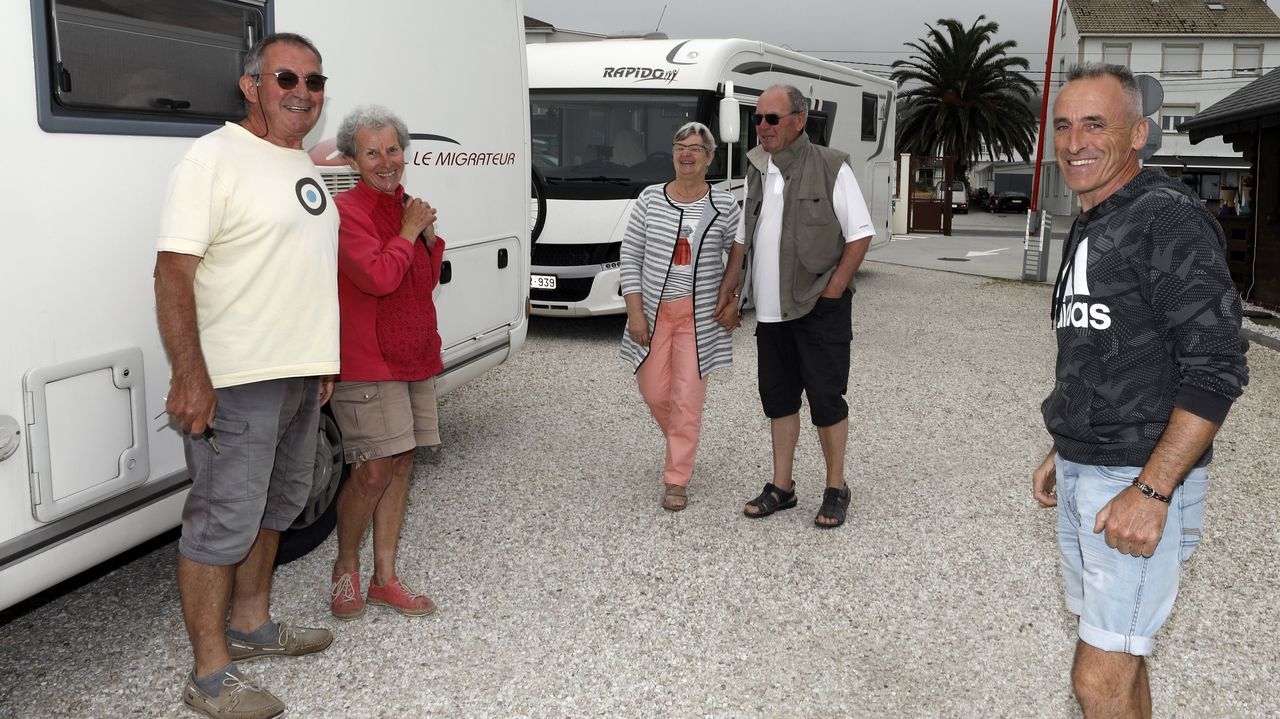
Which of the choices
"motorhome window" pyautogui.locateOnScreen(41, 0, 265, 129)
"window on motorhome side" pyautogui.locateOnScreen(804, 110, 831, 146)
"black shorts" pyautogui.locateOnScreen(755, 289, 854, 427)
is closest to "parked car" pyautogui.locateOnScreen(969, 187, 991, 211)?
"window on motorhome side" pyautogui.locateOnScreen(804, 110, 831, 146)

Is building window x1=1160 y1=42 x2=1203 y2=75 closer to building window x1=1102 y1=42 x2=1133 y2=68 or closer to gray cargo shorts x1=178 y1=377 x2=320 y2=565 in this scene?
building window x1=1102 y1=42 x2=1133 y2=68

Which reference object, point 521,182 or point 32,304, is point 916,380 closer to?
point 521,182

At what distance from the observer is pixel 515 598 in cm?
398

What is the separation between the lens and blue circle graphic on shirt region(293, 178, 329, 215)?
2.89 m

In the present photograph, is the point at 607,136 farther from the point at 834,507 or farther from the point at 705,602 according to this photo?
the point at 705,602

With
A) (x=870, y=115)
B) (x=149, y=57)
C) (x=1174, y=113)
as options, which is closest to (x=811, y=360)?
(x=149, y=57)

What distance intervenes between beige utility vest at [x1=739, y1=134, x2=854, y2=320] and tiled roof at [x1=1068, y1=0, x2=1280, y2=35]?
4513 cm

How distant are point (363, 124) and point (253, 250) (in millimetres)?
702

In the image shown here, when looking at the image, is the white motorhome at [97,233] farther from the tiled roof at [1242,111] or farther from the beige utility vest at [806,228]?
the tiled roof at [1242,111]

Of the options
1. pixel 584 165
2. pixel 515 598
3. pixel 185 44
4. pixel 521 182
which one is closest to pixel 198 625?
pixel 515 598

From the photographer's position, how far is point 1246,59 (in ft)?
149

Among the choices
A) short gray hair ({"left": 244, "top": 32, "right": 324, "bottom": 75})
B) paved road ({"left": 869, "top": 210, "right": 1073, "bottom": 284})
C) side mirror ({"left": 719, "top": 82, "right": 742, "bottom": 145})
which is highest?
side mirror ({"left": 719, "top": 82, "right": 742, "bottom": 145})

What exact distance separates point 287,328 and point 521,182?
9.39 feet

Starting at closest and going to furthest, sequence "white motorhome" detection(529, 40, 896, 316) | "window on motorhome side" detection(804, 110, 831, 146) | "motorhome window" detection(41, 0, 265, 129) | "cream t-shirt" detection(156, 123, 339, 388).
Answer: "cream t-shirt" detection(156, 123, 339, 388), "motorhome window" detection(41, 0, 265, 129), "white motorhome" detection(529, 40, 896, 316), "window on motorhome side" detection(804, 110, 831, 146)
